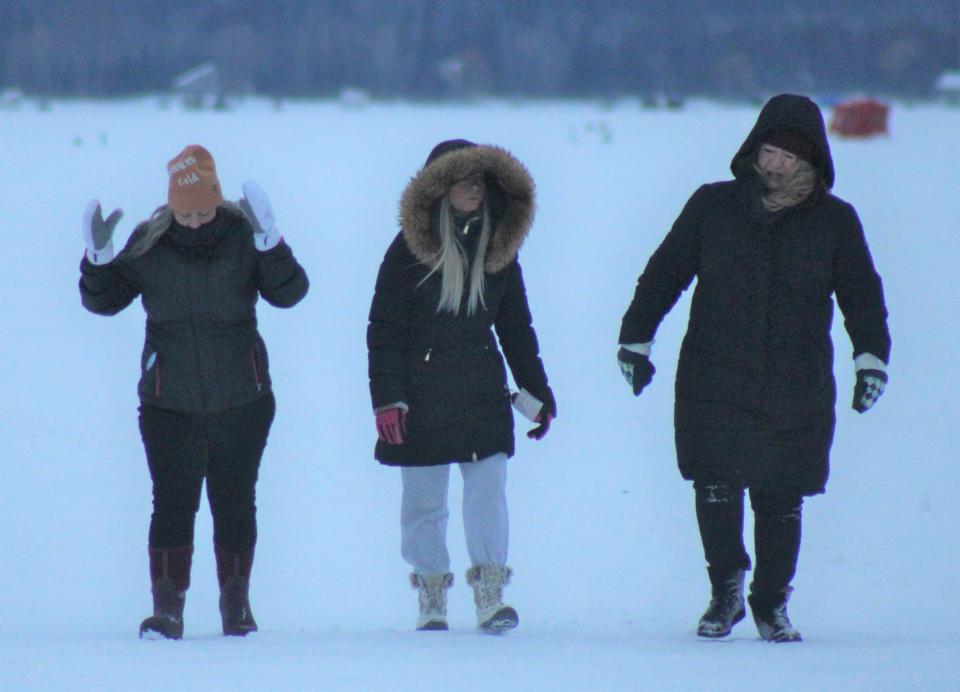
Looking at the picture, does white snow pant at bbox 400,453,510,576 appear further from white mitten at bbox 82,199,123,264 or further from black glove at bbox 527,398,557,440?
white mitten at bbox 82,199,123,264

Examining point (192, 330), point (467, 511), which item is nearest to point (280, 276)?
point (192, 330)

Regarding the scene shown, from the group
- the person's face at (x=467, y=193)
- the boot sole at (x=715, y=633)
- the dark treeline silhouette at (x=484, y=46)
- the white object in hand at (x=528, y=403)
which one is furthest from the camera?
the dark treeline silhouette at (x=484, y=46)

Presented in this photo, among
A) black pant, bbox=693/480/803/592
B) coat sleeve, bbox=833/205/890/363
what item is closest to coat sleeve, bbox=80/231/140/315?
black pant, bbox=693/480/803/592

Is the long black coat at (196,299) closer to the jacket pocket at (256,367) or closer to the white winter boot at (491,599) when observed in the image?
the jacket pocket at (256,367)

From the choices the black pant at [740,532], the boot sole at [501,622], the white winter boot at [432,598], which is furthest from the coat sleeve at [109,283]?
the black pant at [740,532]

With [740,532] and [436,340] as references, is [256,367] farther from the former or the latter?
[740,532]

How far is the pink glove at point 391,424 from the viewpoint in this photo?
3658mm

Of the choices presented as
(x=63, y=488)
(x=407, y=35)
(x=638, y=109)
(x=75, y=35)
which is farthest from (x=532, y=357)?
(x=407, y=35)

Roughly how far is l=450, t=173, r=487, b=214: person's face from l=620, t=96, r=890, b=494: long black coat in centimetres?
59

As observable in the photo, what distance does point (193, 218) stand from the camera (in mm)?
3590

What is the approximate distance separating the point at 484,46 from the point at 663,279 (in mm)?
77806

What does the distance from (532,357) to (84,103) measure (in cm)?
4365

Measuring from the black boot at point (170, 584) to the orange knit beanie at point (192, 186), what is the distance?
928mm

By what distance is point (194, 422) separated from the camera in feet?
11.9
